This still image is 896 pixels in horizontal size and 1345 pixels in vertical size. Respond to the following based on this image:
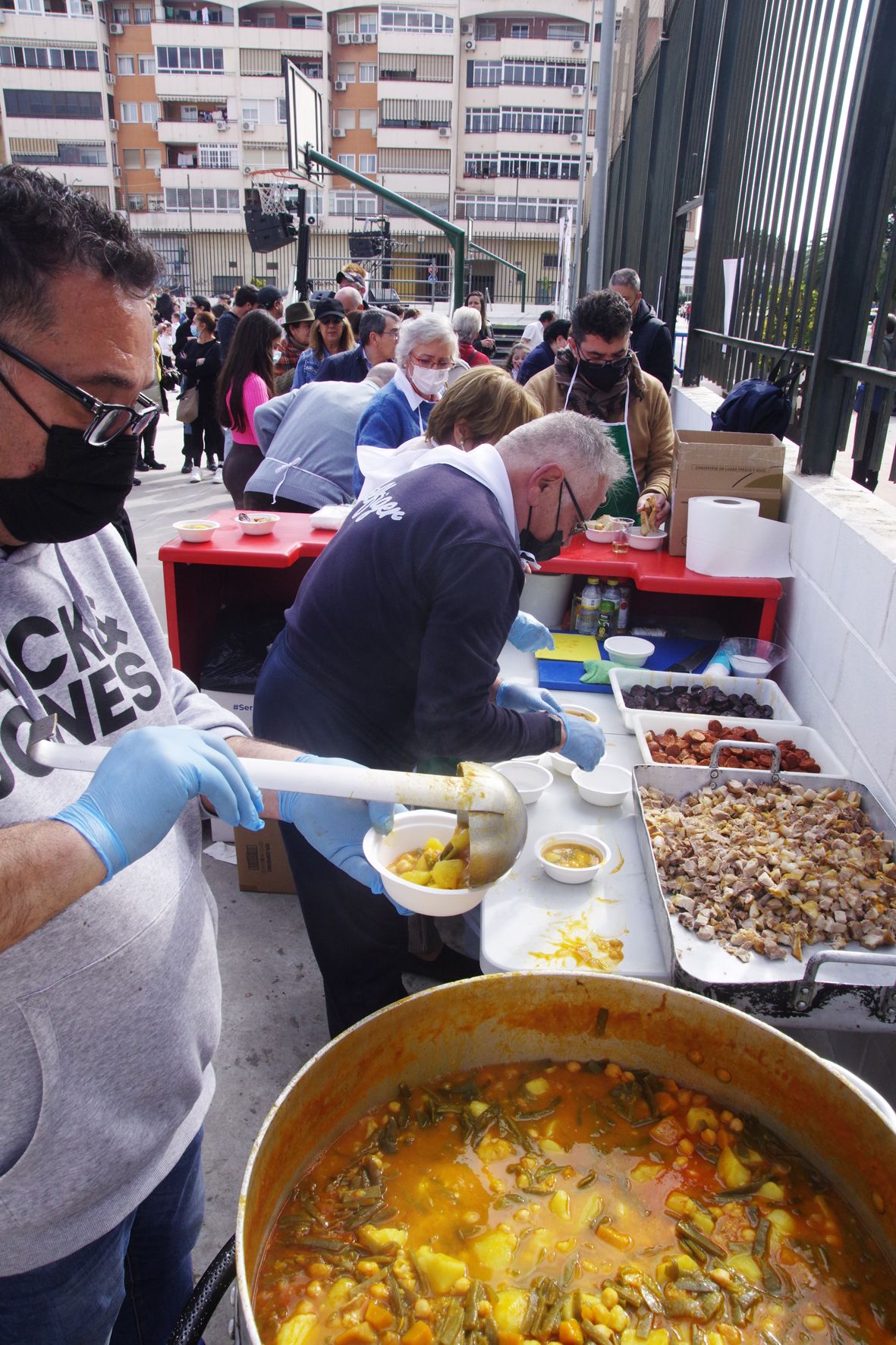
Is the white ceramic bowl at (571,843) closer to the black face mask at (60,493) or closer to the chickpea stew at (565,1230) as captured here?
the chickpea stew at (565,1230)

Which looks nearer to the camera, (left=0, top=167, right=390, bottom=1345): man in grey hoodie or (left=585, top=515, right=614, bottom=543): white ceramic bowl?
(left=0, top=167, right=390, bottom=1345): man in grey hoodie

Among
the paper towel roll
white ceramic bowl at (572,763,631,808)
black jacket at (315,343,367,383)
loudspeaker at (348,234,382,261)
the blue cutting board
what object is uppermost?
loudspeaker at (348,234,382,261)

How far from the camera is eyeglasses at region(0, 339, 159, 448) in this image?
1118 millimetres

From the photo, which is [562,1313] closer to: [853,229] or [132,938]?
[132,938]

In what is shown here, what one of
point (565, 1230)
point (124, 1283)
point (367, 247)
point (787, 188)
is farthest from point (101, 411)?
point (367, 247)

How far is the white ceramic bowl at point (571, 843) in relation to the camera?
2127mm

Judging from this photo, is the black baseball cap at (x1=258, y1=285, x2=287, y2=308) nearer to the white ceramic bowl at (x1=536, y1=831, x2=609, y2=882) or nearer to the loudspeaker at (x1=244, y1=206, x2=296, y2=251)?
the loudspeaker at (x1=244, y1=206, x2=296, y2=251)

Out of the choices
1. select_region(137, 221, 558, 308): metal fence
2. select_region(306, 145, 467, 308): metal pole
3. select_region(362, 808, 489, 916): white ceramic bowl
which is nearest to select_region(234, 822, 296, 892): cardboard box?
select_region(362, 808, 489, 916): white ceramic bowl

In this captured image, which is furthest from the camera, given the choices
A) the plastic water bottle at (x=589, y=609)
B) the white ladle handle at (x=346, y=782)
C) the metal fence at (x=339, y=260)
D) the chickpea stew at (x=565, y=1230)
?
the metal fence at (x=339, y=260)

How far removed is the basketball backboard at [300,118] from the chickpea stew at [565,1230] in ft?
43.4

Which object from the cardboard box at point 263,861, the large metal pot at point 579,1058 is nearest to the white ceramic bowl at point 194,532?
the cardboard box at point 263,861

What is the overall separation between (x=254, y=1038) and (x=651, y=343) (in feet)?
18.1

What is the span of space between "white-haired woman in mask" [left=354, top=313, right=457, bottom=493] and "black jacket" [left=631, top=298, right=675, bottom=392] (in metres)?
2.20

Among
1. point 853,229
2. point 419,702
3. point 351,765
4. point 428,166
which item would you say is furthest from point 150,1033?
point 428,166
